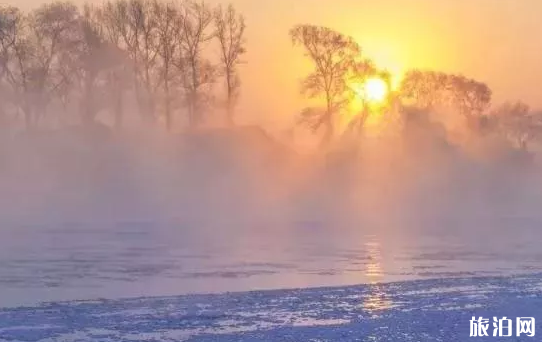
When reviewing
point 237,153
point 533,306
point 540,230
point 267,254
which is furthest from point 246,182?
point 533,306

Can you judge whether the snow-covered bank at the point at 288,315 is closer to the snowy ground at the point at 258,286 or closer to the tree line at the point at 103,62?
the snowy ground at the point at 258,286

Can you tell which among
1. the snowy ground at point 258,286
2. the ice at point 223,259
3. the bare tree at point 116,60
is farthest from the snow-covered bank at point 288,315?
the bare tree at point 116,60

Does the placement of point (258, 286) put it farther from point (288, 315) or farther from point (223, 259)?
point (223, 259)

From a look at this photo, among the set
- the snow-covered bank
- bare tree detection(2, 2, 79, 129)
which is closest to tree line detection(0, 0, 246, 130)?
bare tree detection(2, 2, 79, 129)

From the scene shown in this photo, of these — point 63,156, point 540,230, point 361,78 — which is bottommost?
point 540,230

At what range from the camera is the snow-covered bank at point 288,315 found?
15.6 metres

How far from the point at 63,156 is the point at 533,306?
55523mm

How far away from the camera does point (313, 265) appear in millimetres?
26578

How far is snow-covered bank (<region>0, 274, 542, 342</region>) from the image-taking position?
15617 mm

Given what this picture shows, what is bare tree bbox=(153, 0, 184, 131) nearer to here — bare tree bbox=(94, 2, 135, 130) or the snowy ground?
bare tree bbox=(94, 2, 135, 130)

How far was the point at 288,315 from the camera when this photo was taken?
17.6m

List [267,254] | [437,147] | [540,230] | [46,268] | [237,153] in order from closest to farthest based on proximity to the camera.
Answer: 1. [46,268]
2. [267,254]
3. [540,230]
4. [237,153]
5. [437,147]

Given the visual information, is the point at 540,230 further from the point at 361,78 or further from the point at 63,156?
the point at 63,156

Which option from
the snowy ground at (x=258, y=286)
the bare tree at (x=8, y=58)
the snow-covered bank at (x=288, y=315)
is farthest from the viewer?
the bare tree at (x=8, y=58)
